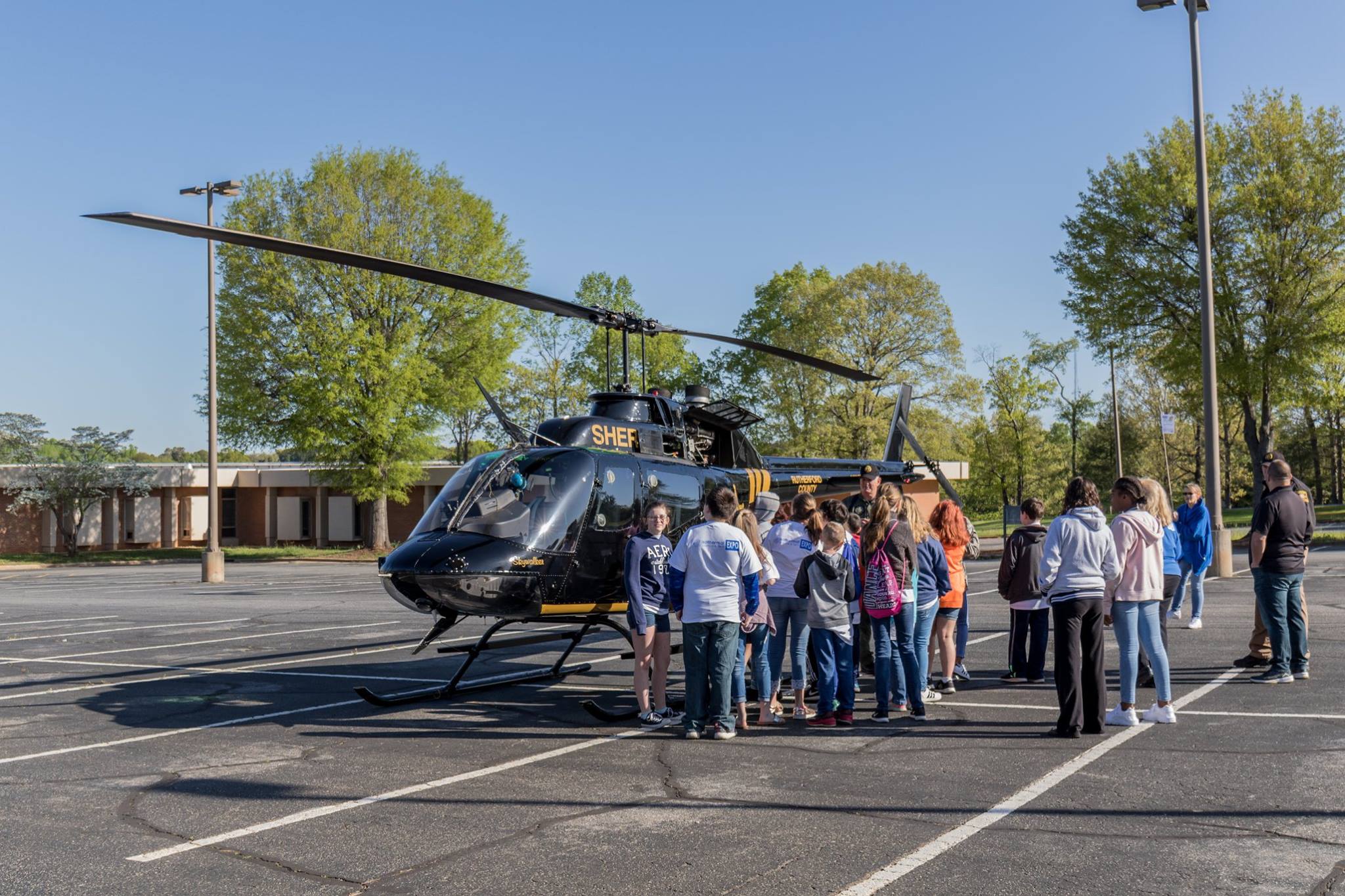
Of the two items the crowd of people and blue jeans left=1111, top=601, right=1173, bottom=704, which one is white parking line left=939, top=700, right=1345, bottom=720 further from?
blue jeans left=1111, top=601, right=1173, bottom=704

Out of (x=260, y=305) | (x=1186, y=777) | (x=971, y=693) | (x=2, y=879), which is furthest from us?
(x=260, y=305)

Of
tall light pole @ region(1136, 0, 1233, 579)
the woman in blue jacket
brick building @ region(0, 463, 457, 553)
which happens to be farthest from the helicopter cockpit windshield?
brick building @ region(0, 463, 457, 553)

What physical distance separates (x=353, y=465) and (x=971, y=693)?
34.6 m

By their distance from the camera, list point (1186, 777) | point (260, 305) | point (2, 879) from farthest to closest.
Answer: point (260, 305)
point (1186, 777)
point (2, 879)

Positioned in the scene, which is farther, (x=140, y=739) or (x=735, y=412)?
(x=735, y=412)

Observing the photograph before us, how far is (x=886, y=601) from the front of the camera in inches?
336

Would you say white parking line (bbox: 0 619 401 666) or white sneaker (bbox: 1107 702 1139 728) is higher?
white sneaker (bbox: 1107 702 1139 728)

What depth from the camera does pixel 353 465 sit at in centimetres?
4116

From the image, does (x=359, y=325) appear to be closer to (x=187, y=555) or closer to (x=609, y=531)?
(x=187, y=555)

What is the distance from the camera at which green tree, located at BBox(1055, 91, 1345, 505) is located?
3031 cm

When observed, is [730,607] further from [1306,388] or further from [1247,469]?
[1247,469]

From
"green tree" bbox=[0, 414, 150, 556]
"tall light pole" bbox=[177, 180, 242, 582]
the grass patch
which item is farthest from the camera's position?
"green tree" bbox=[0, 414, 150, 556]

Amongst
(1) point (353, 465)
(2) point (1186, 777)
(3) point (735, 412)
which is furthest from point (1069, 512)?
(1) point (353, 465)

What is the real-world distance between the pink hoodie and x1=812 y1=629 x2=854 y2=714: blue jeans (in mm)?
1994
